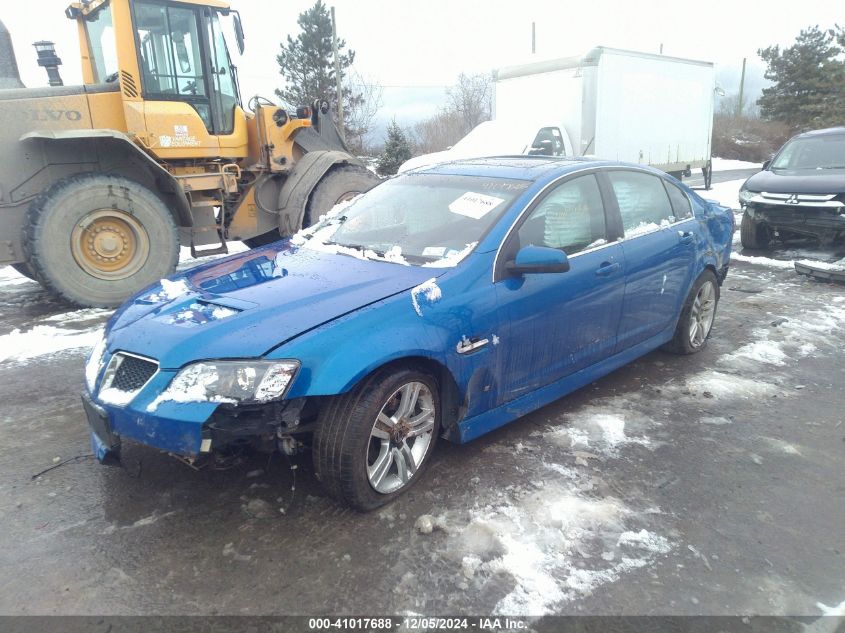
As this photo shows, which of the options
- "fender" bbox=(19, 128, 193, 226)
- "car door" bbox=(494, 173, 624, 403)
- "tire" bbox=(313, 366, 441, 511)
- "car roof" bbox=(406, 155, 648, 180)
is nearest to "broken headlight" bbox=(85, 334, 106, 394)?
"tire" bbox=(313, 366, 441, 511)

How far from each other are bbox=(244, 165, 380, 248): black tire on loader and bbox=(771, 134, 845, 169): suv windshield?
253 inches

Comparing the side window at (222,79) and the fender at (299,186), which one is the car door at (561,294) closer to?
the fender at (299,186)

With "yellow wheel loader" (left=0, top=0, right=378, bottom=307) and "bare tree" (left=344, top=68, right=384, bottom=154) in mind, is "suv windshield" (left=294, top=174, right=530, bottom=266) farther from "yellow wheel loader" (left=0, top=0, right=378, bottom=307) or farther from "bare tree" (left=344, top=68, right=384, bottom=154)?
"bare tree" (left=344, top=68, right=384, bottom=154)

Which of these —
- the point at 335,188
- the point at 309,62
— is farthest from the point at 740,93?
the point at 335,188

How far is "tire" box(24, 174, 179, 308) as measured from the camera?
6022 mm

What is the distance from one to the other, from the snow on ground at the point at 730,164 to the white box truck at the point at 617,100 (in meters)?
14.0

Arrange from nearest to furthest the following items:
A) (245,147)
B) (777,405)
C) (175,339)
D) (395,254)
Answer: (175,339)
(395,254)
(777,405)
(245,147)

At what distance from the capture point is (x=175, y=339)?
8.93ft

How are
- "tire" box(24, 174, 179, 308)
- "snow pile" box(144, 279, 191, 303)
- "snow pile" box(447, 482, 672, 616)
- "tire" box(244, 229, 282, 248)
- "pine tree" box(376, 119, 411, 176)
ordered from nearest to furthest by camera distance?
"snow pile" box(447, 482, 672, 616), "snow pile" box(144, 279, 191, 303), "tire" box(24, 174, 179, 308), "tire" box(244, 229, 282, 248), "pine tree" box(376, 119, 411, 176)

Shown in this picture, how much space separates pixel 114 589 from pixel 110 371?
948 millimetres

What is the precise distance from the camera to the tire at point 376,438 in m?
2.76

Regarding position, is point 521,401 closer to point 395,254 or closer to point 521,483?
point 521,483

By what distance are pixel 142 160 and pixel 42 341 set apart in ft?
7.46

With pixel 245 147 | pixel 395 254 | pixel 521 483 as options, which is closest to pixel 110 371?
pixel 395 254
